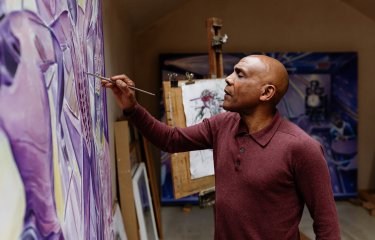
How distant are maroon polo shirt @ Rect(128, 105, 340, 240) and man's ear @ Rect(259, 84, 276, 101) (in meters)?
0.08

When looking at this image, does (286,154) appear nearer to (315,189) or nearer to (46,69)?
(315,189)

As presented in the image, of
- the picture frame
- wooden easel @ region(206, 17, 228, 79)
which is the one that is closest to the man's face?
wooden easel @ region(206, 17, 228, 79)

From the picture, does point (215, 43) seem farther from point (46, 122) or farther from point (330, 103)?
point (330, 103)

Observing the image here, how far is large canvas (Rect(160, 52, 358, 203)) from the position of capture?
168 inches

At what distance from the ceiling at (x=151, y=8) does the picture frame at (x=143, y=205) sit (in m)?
1.31

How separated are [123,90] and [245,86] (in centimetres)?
42

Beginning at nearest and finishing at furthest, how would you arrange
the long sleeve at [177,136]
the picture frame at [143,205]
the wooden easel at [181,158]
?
the long sleeve at [177,136], the wooden easel at [181,158], the picture frame at [143,205]

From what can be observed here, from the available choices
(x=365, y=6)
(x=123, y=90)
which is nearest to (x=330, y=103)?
(x=365, y=6)

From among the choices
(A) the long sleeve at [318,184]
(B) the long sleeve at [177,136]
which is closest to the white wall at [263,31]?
(B) the long sleeve at [177,136]

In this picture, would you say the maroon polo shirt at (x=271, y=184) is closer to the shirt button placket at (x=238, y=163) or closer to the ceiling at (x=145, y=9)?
the shirt button placket at (x=238, y=163)

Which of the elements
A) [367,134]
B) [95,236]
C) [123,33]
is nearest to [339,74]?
[367,134]

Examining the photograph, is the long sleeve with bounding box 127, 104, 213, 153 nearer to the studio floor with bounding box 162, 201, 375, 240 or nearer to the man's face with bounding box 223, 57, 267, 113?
the man's face with bounding box 223, 57, 267, 113

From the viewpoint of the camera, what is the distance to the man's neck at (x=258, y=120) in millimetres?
1372

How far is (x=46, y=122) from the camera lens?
31.2 inches
